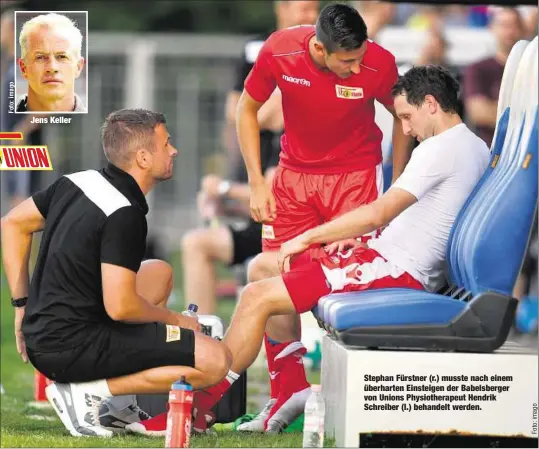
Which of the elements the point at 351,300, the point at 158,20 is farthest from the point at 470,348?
the point at 158,20

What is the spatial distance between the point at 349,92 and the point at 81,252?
5.11 ft

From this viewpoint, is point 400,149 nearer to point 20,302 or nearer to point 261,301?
point 261,301

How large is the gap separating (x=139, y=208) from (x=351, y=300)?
0.89 meters

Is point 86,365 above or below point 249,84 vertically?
below

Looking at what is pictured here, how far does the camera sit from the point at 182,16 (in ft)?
102

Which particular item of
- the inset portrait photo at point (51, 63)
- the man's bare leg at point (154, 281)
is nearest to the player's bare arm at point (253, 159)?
the man's bare leg at point (154, 281)

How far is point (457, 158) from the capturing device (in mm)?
5605

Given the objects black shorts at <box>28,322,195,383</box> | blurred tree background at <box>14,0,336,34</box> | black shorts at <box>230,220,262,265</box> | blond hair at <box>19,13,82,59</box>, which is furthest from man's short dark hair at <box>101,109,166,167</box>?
blurred tree background at <box>14,0,336,34</box>

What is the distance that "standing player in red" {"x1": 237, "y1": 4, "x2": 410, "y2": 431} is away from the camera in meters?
6.03

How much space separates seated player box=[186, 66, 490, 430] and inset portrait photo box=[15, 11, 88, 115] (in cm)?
114

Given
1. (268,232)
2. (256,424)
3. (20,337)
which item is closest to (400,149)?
(268,232)

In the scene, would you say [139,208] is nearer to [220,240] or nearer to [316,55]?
[316,55]

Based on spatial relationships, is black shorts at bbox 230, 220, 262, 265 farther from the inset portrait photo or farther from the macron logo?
the inset portrait photo

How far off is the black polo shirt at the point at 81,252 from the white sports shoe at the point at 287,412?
0.99 metres
